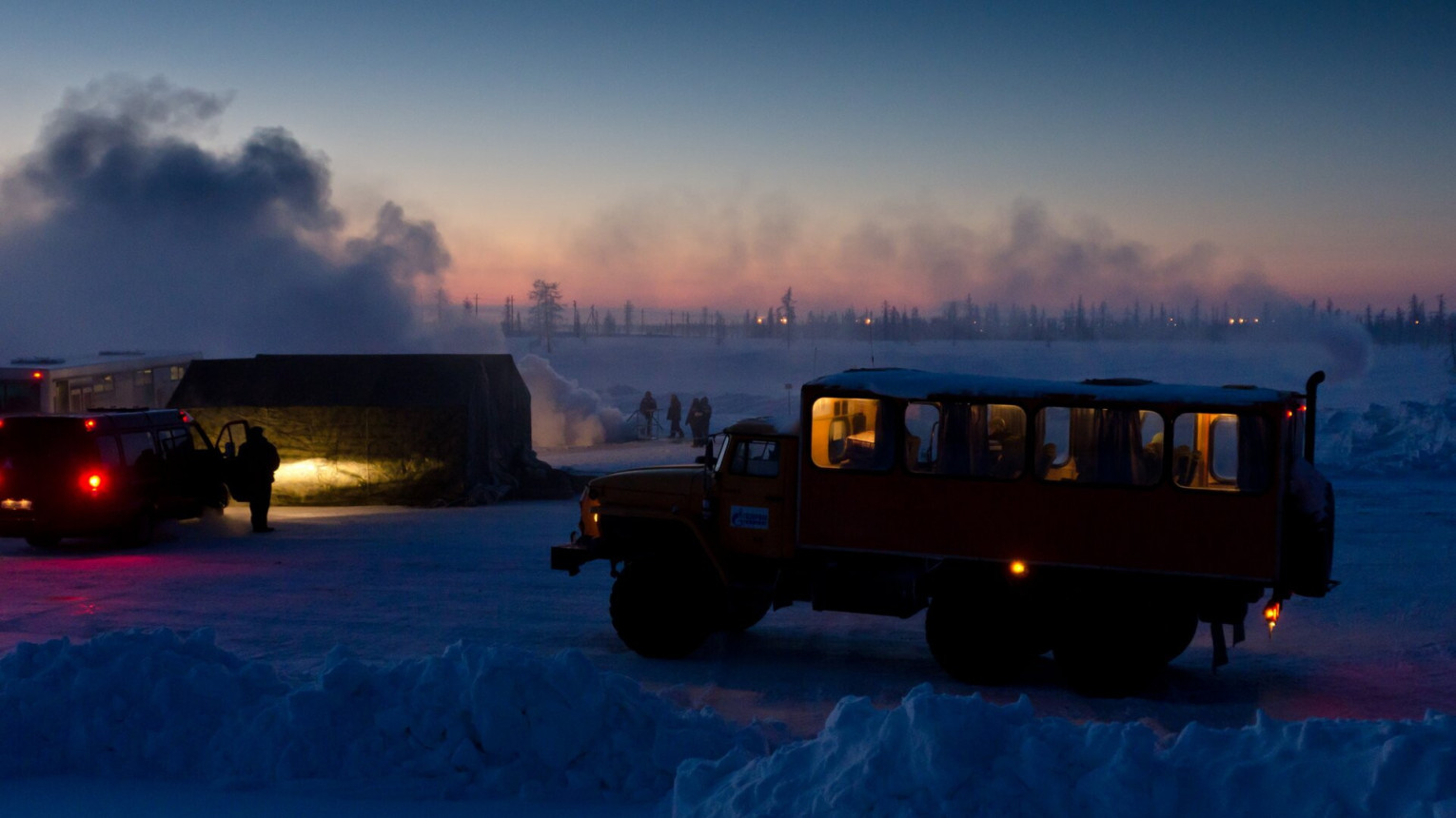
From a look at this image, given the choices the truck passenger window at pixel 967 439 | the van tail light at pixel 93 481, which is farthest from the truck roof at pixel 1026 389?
the van tail light at pixel 93 481

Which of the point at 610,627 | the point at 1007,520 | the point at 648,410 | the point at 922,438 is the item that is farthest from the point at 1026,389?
the point at 648,410

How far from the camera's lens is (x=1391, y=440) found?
29125 millimetres

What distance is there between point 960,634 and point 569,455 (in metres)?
23.9

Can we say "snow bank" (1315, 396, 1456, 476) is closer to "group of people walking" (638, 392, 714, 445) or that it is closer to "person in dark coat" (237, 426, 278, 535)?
"group of people walking" (638, 392, 714, 445)

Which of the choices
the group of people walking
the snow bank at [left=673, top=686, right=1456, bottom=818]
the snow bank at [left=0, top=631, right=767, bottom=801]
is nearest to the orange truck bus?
the snow bank at [left=0, top=631, right=767, bottom=801]

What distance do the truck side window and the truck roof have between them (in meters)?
0.70

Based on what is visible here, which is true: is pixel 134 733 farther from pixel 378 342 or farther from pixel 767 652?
pixel 378 342

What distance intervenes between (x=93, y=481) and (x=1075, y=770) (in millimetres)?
15295

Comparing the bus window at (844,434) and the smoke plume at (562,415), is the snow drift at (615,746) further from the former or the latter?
the smoke plume at (562,415)

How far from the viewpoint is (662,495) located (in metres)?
10.9

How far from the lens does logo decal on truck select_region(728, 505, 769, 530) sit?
34.7ft

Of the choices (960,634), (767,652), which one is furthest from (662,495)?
(960,634)

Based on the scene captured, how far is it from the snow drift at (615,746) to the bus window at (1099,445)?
2.15m

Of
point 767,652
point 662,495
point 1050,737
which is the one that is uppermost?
point 662,495
